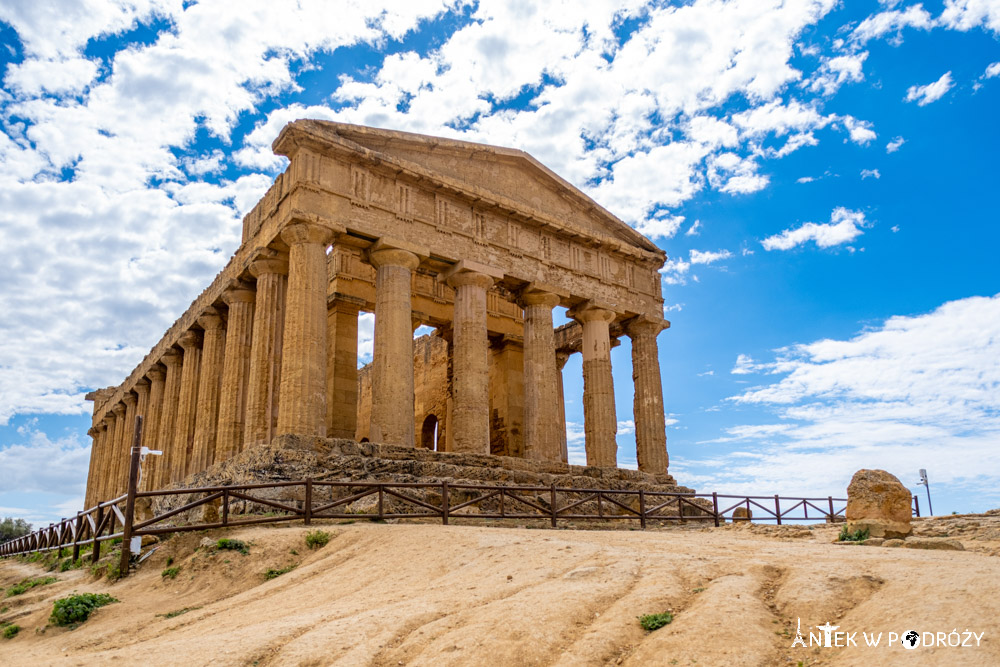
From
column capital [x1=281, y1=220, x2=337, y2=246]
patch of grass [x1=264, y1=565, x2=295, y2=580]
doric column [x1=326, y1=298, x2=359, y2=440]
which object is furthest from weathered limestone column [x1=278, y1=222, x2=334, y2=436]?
patch of grass [x1=264, y1=565, x2=295, y2=580]

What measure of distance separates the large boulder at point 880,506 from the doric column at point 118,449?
102 ft

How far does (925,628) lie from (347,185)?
18.1m

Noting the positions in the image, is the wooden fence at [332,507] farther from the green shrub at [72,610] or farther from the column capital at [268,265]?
the column capital at [268,265]

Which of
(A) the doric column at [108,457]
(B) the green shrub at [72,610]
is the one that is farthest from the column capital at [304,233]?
(A) the doric column at [108,457]

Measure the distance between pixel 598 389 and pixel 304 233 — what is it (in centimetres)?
1124

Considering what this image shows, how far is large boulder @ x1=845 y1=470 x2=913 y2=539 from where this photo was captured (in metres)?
12.8

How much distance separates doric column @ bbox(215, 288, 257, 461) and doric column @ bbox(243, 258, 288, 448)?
0.46 meters

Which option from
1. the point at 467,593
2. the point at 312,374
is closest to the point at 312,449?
the point at 312,374

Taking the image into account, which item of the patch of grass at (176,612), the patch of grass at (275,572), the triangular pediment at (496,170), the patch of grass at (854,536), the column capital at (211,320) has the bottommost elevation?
the patch of grass at (176,612)

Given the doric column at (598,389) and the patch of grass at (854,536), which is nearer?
the patch of grass at (854,536)

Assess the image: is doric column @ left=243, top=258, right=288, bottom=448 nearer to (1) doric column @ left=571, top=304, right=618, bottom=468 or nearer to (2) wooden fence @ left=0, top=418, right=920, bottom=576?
(2) wooden fence @ left=0, top=418, right=920, bottom=576

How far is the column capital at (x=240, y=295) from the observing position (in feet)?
77.4

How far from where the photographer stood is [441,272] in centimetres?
2342

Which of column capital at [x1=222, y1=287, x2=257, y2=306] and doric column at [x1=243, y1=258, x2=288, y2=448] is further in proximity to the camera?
column capital at [x1=222, y1=287, x2=257, y2=306]
